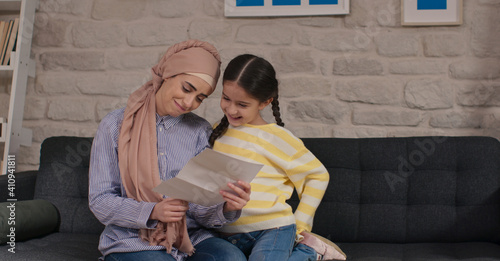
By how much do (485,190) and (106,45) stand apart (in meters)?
2.03

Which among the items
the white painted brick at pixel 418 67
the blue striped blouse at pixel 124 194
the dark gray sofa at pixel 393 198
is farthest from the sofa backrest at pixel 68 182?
the white painted brick at pixel 418 67

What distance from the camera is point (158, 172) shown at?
5.51ft

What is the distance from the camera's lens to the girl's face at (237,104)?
1.82m

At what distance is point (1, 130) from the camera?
8.85 ft

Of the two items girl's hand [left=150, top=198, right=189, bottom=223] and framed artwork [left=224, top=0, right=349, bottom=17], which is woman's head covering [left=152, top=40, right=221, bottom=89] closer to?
girl's hand [left=150, top=198, right=189, bottom=223]

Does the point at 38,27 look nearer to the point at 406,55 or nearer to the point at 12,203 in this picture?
the point at 12,203

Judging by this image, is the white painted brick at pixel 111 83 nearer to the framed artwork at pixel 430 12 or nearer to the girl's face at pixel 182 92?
the girl's face at pixel 182 92

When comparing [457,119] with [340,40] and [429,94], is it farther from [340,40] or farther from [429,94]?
[340,40]

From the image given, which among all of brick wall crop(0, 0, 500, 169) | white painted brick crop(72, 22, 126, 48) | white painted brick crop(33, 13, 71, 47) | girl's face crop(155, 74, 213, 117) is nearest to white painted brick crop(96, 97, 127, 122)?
brick wall crop(0, 0, 500, 169)

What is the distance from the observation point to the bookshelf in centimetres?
269

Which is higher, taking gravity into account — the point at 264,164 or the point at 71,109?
the point at 71,109

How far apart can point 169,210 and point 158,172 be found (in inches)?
6.5

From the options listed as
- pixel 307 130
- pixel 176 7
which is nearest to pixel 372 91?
pixel 307 130

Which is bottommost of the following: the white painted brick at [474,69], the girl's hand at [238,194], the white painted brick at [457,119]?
the girl's hand at [238,194]
